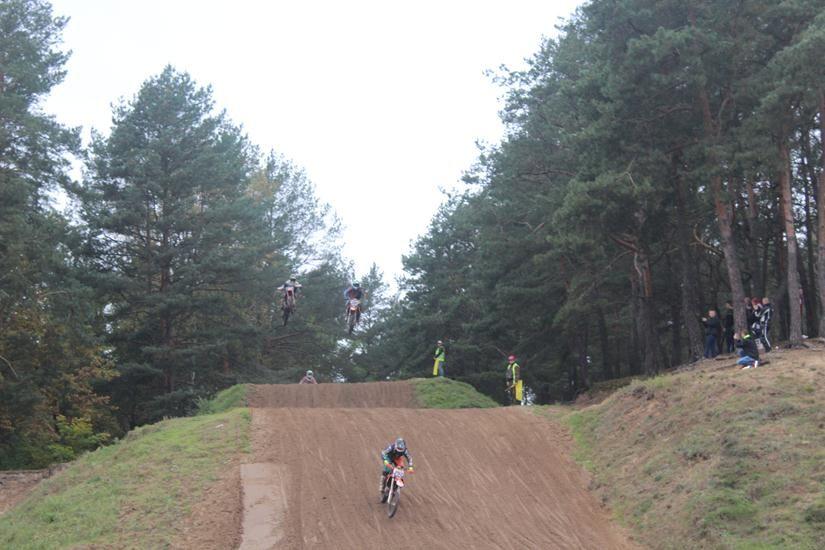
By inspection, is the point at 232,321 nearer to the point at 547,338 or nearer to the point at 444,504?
the point at 547,338

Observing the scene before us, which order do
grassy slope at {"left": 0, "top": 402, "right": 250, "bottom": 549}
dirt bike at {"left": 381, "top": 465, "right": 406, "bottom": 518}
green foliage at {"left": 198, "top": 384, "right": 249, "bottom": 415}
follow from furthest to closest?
green foliage at {"left": 198, "top": 384, "right": 249, "bottom": 415}
dirt bike at {"left": 381, "top": 465, "right": 406, "bottom": 518}
grassy slope at {"left": 0, "top": 402, "right": 250, "bottom": 549}

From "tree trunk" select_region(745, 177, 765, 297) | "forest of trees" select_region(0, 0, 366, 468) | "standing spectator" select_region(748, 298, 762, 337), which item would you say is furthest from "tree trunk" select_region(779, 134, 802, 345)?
"forest of trees" select_region(0, 0, 366, 468)

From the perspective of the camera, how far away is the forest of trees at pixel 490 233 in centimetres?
2730

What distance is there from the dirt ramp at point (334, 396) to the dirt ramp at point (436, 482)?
436 centimetres

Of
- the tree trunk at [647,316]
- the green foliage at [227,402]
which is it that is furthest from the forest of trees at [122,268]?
the tree trunk at [647,316]

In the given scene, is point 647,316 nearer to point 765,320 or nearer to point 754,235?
point 754,235

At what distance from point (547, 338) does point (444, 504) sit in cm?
2598

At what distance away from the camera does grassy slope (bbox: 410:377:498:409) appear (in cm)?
2941

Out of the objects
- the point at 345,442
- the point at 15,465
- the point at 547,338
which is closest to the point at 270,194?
the point at 547,338

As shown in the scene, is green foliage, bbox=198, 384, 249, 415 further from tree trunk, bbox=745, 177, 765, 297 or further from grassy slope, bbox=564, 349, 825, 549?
tree trunk, bbox=745, 177, 765, 297

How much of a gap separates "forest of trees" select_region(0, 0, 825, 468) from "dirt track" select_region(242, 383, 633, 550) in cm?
850

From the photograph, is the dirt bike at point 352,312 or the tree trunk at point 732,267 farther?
the dirt bike at point 352,312

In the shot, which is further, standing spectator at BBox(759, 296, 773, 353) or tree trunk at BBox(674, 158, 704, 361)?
tree trunk at BBox(674, 158, 704, 361)

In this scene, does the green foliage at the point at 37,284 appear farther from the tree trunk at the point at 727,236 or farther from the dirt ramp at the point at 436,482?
the tree trunk at the point at 727,236
